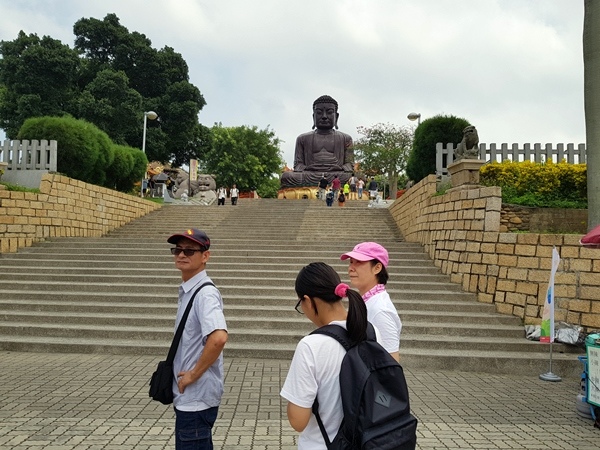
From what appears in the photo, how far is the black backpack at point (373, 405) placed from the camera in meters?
1.67

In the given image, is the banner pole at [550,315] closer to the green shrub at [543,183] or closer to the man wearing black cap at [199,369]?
the green shrub at [543,183]

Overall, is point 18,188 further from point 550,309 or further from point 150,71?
point 150,71

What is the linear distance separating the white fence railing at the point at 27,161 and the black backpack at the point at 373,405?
557 inches

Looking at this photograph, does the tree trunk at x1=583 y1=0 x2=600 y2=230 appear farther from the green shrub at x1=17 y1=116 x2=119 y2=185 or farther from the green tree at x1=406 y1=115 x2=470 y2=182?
the green shrub at x1=17 y1=116 x2=119 y2=185

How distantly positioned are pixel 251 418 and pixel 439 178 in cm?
979

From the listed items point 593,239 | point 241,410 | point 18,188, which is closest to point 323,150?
point 18,188

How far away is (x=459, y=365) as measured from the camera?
6.82 meters

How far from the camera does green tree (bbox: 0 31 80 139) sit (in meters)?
27.7

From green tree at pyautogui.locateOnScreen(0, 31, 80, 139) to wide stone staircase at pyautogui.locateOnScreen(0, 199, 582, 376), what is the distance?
1862 centimetres

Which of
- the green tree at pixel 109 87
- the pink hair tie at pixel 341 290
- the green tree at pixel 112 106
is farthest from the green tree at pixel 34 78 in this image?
the pink hair tie at pixel 341 290

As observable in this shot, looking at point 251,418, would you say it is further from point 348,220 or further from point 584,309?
point 348,220

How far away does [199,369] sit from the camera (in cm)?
247

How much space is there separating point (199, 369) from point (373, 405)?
106 centimetres

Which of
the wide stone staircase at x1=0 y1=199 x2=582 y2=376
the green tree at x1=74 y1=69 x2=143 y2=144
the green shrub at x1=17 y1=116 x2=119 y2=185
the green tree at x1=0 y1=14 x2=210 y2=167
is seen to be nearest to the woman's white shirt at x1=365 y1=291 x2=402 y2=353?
the wide stone staircase at x1=0 y1=199 x2=582 y2=376
